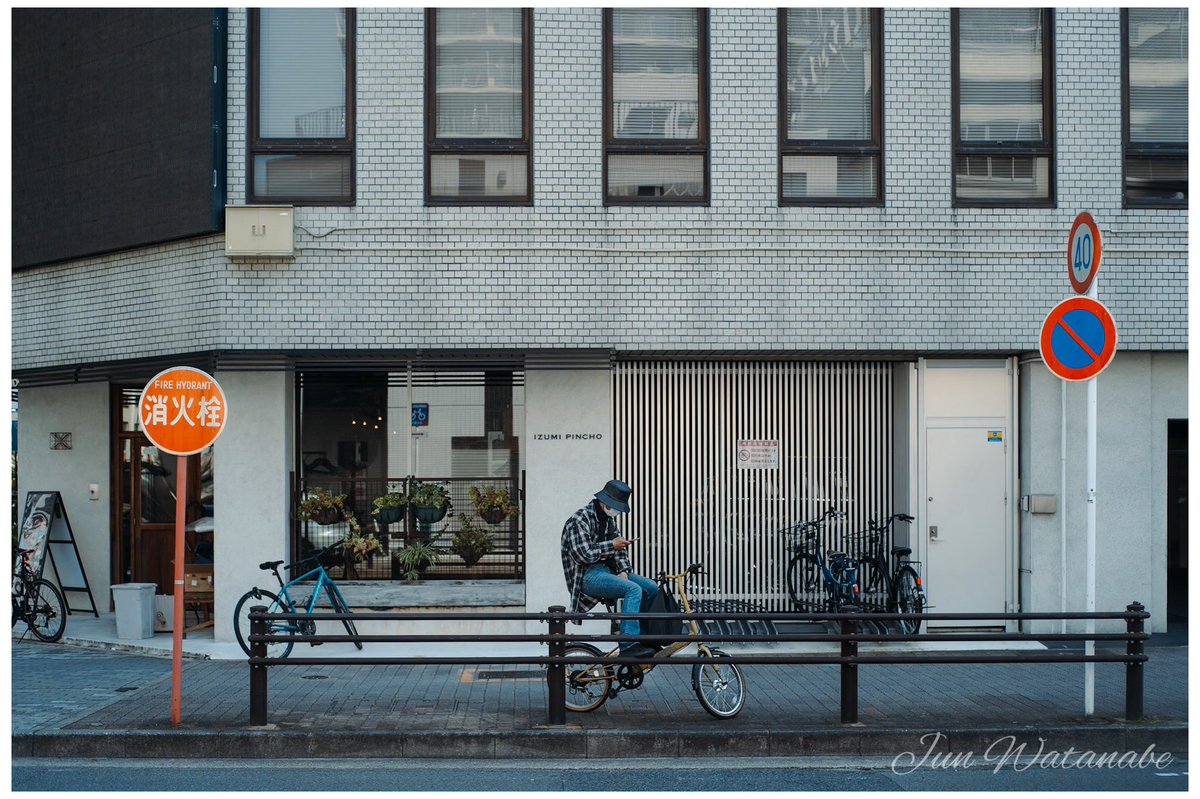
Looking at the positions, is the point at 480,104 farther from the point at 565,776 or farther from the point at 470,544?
the point at 565,776

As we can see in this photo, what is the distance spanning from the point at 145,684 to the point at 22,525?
555 cm

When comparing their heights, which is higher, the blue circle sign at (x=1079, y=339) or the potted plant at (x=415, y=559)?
the blue circle sign at (x=1079, y=339)

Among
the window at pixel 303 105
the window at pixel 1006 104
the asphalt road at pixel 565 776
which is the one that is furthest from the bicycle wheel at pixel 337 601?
the window at pixel 1006 104

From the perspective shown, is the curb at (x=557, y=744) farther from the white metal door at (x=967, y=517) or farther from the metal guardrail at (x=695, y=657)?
the white metal door at (x=967, y=517)

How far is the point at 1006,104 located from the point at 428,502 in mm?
7845

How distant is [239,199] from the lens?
12875 mm

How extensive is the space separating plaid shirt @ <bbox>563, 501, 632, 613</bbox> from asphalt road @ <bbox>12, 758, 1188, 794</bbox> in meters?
1.69

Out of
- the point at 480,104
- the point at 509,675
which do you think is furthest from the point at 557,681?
the point at 480,104

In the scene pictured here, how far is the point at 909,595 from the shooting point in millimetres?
13234

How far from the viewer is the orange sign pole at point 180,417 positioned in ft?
31.1

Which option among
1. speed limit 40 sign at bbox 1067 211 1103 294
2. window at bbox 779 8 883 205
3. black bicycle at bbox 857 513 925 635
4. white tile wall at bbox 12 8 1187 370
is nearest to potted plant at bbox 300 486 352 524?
white tile wall at bbox 12 8 1187 370

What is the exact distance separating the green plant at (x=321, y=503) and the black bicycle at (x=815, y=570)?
503cm

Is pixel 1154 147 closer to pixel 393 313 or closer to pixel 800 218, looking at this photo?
pixel 800 218

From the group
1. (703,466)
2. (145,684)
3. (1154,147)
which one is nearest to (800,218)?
(703,466)
